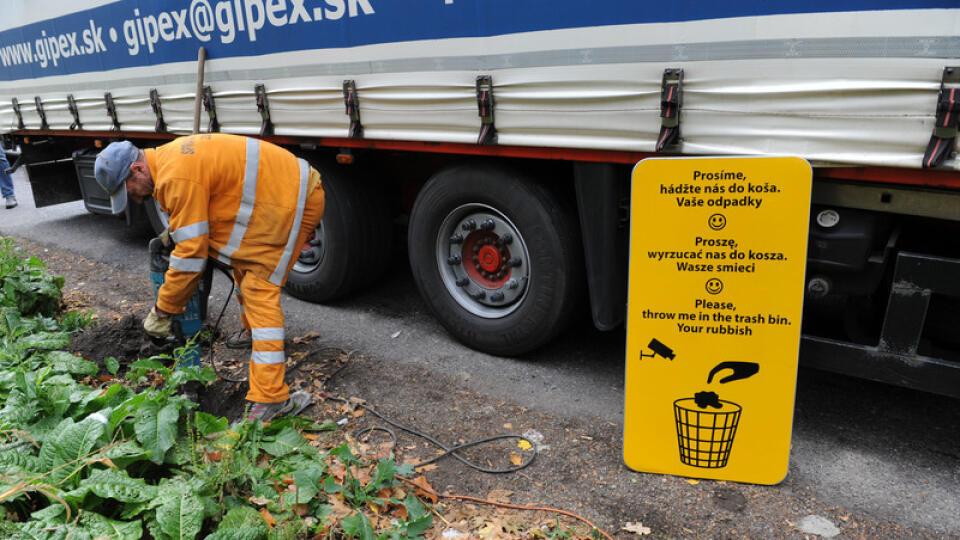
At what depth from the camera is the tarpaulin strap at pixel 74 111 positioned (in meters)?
6.85

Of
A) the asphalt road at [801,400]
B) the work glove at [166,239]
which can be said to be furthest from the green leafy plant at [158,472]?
the asphalt road at [801,400]

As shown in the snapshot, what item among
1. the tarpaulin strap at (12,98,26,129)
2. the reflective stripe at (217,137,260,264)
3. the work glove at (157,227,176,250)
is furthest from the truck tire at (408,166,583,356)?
the tarpaulin strap at (12,98,26,129)

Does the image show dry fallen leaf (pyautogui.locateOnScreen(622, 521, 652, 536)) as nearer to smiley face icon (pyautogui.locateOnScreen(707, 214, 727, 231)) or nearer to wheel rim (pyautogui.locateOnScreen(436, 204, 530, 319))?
smiley face icon (pyautogui.locateOnScreen(707, 214, 727, 231))

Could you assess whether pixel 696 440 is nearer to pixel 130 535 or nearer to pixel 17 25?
pixel 130 535

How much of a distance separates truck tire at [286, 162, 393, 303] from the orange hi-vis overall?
3.63ft

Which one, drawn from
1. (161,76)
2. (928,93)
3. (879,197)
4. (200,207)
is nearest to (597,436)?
(879,197)

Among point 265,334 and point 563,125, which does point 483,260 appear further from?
point 265,334

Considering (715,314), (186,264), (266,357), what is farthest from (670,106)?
(186,264)

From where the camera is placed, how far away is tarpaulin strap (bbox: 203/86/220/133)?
526cm

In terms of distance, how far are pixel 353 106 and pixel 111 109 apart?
355 cm

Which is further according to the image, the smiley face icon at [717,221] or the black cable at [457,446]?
the black cable at [457,446]

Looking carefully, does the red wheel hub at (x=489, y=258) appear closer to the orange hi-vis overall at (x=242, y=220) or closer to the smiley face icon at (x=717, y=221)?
the orange hi-vis overall at (x=242, y=220)

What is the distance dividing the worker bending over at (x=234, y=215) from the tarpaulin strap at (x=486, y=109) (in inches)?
43.5

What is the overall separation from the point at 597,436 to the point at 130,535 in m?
2.17
